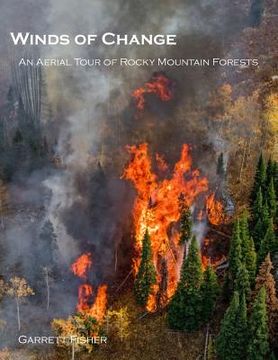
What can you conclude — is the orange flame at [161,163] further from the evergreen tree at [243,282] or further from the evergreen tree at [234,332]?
the evergreen tree at [234,332]

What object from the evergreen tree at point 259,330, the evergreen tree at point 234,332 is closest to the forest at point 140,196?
the evergreen tree at point 234,332

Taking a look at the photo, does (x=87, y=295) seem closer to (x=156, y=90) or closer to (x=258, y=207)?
(x=258, y=207)

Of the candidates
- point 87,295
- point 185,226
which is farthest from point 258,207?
point 87,295

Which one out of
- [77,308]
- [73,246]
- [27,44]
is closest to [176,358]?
[77,308]

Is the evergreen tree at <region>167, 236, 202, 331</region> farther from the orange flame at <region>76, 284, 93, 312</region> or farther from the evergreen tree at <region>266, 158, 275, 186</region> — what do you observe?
the evergreen tree at <region>266, 158, 275, 186</region>

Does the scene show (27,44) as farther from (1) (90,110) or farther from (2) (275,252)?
(2) (275,252)
